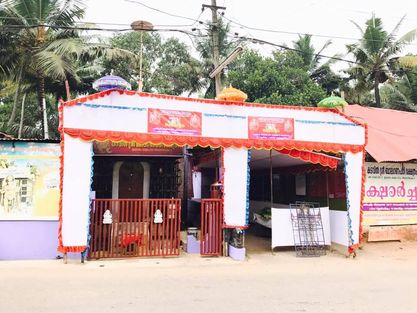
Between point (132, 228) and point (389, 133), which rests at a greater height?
point (389, 133)

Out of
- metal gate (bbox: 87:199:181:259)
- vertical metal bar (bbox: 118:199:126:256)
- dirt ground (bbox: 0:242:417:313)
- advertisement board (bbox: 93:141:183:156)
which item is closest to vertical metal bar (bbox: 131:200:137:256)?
metal gate (bbox: 87:199:181:259)

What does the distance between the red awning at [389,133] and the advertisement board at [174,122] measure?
5.66 metres

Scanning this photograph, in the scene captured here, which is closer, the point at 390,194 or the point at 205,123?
Answer: the point at 205,123

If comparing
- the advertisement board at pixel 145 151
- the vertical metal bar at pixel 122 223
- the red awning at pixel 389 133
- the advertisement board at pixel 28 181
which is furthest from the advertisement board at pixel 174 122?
the red awning at pixel 389 133

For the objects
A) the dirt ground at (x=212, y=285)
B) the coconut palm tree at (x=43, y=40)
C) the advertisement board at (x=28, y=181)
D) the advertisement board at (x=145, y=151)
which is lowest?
the dirt ground at (x=212, y=285)

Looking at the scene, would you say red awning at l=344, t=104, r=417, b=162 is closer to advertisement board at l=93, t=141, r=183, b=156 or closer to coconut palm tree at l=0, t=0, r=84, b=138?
advertisement board at l=93, t=141, r=183, b=156

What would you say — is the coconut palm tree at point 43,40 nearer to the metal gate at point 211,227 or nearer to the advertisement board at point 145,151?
the advertisement board at point 145,151

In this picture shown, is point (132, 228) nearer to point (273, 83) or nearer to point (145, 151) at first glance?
point (145, 151)

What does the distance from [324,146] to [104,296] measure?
6449 millimetres

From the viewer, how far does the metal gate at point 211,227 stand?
905cm

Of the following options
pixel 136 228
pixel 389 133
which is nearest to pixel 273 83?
pixel 389 133

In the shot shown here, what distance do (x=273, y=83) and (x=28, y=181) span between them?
672 inches

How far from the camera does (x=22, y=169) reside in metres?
8.56

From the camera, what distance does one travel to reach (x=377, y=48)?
22.2m
